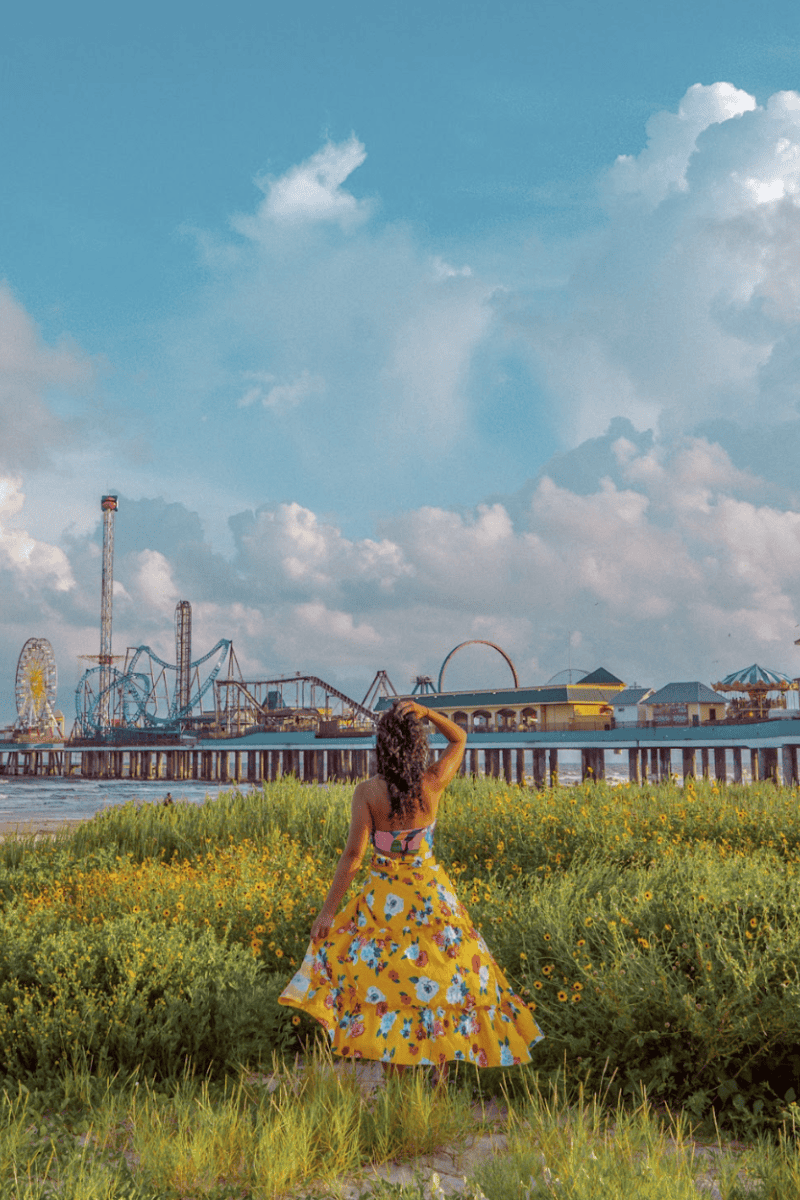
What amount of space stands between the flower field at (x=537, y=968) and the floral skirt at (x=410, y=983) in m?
0.89

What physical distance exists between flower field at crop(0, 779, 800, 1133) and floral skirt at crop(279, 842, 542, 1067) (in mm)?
891

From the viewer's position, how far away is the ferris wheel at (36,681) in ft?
297

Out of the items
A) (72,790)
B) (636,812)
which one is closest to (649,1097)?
(636,812)

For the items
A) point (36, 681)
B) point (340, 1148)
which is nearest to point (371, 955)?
point (340, 1148)

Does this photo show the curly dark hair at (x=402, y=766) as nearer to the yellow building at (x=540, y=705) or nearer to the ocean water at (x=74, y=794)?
the ocean water at (x=74, y=794)

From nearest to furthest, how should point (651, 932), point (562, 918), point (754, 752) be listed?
point (651, 932) → point (562, 918) → point (754, 752)

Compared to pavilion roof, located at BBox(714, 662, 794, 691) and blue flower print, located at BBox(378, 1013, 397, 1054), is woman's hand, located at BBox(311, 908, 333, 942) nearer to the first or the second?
blue flower print, located at BBox(378, 1013, 397, 1054)

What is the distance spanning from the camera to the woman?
4266 mm

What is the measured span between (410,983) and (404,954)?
0.13m

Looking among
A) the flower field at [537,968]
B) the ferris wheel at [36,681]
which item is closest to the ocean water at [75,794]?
the ferris wheel at [36,681]

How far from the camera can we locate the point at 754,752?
4028cm

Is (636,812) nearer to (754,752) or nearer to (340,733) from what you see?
(754,752)

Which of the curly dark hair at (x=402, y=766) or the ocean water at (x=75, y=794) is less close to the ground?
the curly dark hair at (x=402, y=766)

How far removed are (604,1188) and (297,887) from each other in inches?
193
